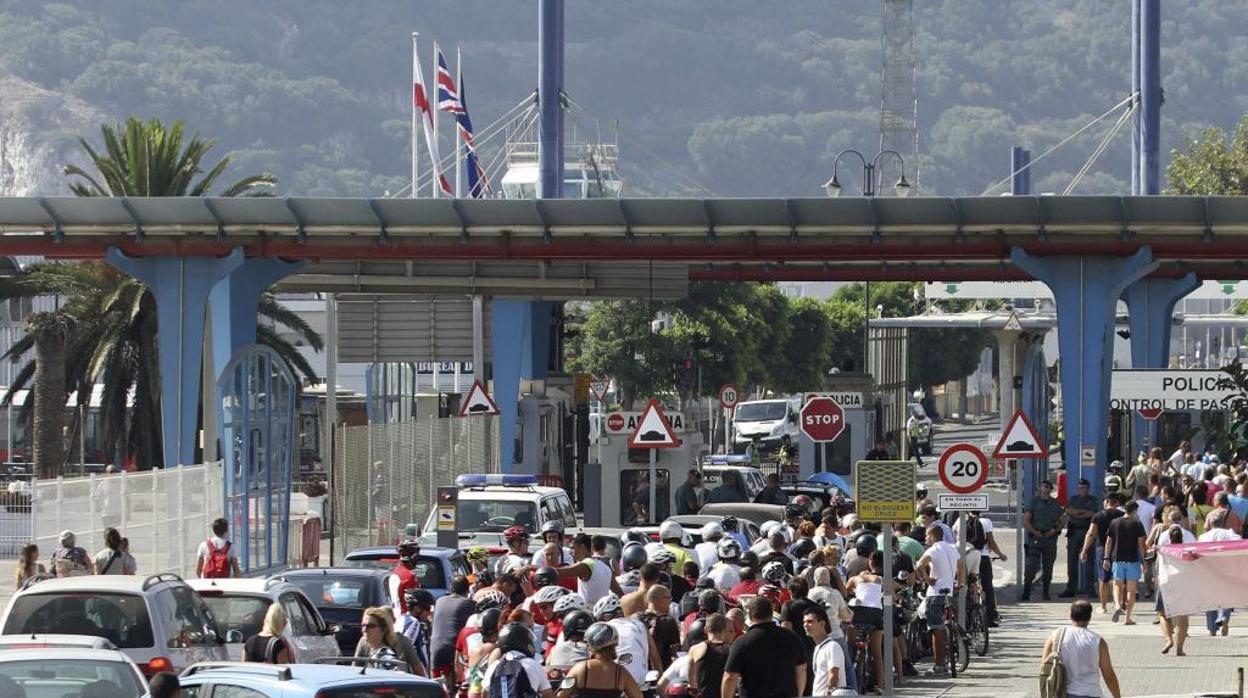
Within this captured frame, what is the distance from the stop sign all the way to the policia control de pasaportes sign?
15.5m

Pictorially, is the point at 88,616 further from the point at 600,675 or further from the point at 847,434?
the point at 847,434

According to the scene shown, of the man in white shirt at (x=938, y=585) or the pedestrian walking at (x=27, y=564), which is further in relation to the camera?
the man in white shirt at (x=938, y=585)

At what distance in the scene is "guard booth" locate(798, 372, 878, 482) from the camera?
45406 millimetres

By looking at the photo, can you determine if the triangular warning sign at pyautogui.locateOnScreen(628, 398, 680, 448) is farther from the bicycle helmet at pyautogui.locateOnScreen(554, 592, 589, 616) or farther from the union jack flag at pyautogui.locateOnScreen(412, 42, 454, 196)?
the union jack flag at pyautogui.locateOnScreen(412, 42, 454, 196)

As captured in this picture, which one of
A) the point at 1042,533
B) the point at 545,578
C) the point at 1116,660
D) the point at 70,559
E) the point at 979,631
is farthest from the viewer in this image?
the point at 1042,533

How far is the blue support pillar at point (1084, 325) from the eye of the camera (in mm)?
33781

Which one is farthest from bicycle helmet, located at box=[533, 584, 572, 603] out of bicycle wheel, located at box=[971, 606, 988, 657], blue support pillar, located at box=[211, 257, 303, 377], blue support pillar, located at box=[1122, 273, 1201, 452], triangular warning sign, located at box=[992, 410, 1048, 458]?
blue support pillar, located at box=[1122, 273, 1201, 452]

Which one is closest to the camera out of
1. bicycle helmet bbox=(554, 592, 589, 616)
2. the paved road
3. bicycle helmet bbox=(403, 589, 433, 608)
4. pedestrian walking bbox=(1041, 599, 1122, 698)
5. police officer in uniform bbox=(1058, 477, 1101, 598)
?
pedestrian walking bbox=(1041, 599, 1122, 698)

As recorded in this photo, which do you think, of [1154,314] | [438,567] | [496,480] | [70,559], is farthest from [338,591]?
[1154,314]

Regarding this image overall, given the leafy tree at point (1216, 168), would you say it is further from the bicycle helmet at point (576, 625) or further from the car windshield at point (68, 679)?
the car windshield at point (68, 679)

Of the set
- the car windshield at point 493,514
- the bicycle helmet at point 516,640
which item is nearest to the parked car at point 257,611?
the bicycle helmet at point 516,640

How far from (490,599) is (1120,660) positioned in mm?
8479

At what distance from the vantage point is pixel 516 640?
1323cm

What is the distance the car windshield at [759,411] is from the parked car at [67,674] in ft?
223
